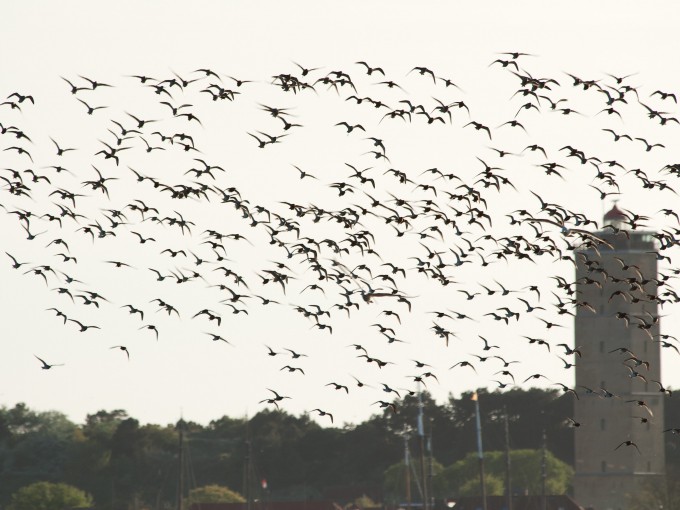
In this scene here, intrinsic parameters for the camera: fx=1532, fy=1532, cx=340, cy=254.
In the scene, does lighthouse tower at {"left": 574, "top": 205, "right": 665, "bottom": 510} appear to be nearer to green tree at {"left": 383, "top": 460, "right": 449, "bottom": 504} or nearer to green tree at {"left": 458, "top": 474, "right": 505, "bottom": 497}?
green tree at {"left": 458, "top": 474, "right": 505, "bottom": 497}

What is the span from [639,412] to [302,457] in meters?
52.1

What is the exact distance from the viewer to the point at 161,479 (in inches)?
6585

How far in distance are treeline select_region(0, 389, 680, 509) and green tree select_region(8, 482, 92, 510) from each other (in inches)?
463

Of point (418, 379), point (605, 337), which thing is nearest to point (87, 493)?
point (605, 337)

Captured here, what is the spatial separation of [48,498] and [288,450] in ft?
109

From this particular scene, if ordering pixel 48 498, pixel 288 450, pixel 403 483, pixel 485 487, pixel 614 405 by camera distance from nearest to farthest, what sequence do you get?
pixel 614 405 → pixel 48 498 → pixel 485 487 → pixel 403 483 → pixel 288 450

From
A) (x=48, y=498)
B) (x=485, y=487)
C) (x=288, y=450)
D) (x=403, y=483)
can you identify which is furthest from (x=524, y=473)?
(x=48, y=498)

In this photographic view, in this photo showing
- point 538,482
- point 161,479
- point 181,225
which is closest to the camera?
point 181,225

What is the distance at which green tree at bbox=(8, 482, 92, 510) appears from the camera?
490ft

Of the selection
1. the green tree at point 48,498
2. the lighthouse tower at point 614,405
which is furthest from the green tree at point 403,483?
the green tree at point 48,498

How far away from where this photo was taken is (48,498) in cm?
14925

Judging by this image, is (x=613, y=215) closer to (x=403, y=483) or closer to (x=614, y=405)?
(x=614, y=405)

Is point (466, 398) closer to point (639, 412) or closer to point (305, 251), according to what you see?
point (639, 412)

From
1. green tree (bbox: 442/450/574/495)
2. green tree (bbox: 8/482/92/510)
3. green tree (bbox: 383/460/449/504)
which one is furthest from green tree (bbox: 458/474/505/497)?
green tree (bbox: 8/482/92/510)
